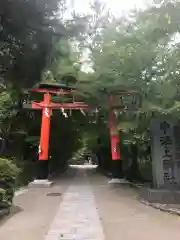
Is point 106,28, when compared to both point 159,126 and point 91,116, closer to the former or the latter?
point 159,126

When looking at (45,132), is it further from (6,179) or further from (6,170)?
(6,179)

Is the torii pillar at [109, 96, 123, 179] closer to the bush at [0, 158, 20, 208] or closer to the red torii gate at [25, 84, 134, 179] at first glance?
the red torii gate at [25, 84, 134, 179]

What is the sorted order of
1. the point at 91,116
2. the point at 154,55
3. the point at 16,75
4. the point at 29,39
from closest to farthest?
the point at 29,39, the point at 16,75, the point at 154,55, the point at 91,116

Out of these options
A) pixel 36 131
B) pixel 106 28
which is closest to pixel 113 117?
pixel 106 28

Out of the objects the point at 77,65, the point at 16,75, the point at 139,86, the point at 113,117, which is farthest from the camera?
the point at 77,65

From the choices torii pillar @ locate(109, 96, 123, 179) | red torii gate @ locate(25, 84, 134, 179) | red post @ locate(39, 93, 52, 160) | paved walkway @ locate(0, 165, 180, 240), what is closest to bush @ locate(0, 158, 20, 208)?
paved walkway @ locate(0, 165, 180, 240)

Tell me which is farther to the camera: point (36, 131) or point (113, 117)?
point (36, 131)

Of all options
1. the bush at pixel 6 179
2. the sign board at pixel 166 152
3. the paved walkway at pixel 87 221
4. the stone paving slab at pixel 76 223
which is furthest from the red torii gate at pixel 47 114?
the bush at pixel 6 179

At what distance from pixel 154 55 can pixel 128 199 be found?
5.82 metres

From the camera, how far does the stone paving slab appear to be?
23.8ft

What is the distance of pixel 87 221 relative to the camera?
8.95m

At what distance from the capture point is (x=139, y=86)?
14.8 metres

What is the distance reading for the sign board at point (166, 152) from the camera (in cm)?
1348

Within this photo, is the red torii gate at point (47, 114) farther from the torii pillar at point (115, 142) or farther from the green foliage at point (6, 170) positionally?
the green foliage at point (6, 170)
